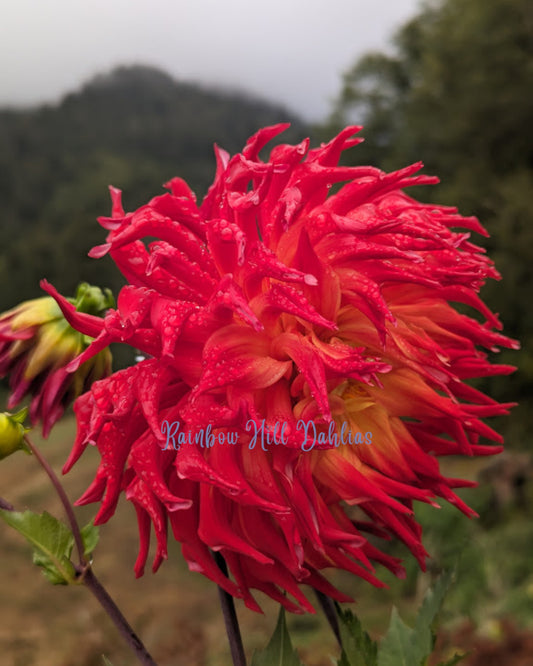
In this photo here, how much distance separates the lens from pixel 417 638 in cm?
59

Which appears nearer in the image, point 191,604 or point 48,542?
point 48,542

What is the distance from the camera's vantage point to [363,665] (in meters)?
0.52

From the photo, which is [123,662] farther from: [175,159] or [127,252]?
[175,159]

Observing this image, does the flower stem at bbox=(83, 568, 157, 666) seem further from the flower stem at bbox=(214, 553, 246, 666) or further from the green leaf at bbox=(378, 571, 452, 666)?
the green leaf at bbox=(378, 571, 452, 666)

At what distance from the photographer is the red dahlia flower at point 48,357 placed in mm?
624

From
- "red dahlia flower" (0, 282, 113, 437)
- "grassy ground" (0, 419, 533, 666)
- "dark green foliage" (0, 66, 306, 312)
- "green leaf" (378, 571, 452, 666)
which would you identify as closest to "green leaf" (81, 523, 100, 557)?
"red dahlia flower" (0, 282, 113, 437)

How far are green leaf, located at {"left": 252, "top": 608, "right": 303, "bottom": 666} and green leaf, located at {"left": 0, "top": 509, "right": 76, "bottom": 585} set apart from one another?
0.16m

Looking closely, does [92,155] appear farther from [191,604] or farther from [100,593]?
[100,593]

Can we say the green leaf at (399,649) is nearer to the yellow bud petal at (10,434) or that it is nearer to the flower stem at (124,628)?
the flower stem at (124,628)

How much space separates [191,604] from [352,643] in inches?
140

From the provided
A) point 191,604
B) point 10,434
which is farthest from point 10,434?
point 191,604

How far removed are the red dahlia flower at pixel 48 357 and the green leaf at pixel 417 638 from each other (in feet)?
1.16

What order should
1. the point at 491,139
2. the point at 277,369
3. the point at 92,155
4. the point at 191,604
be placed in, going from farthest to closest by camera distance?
1. the point at 92,155
2. the point at 491,139
3. the point at 191,604
4. the point at 277,369

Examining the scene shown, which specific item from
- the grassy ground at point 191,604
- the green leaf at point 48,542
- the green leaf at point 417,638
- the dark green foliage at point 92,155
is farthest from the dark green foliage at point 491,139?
the green leaf at point 48,542
